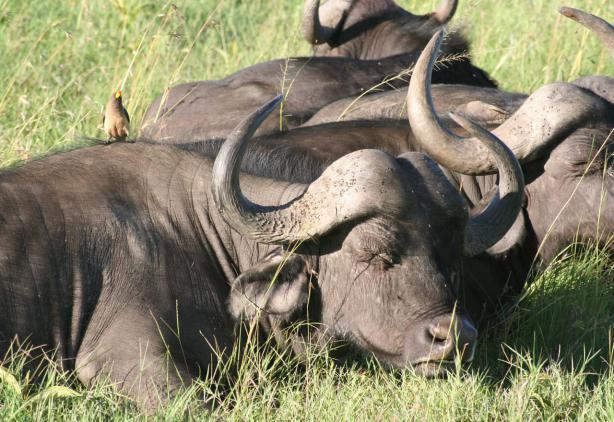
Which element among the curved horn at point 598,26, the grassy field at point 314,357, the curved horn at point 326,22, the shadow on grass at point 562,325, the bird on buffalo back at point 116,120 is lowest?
the shadow on grass at point 562,325

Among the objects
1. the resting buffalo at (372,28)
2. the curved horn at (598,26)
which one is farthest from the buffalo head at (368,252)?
the resting buffalo at (372,28)

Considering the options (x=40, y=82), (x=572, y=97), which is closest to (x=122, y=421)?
(x=572, y=97)

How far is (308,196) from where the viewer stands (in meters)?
5.18

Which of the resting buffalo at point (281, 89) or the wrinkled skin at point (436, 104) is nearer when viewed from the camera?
the wrinkled skin at point (436, 104)

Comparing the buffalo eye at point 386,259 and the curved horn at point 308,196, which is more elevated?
the curved horn at point 308,196

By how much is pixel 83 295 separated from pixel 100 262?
0.17 meters

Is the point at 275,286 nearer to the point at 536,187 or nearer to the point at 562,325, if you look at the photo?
the point at 562,325

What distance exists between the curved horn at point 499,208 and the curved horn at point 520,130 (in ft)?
1.77

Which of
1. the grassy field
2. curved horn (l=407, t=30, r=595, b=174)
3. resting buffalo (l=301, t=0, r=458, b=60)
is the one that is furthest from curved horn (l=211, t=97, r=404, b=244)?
resting buffalo (l=301, t=0, r=458, b=60)

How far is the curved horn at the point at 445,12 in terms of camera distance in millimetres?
10092

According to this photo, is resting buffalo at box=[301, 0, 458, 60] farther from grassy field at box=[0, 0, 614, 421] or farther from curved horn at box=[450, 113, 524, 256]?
curved horn at box=[450, 113, 524, 256]

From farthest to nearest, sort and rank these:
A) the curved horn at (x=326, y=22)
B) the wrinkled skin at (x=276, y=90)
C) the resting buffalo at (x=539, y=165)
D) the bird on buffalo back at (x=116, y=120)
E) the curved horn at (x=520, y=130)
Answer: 1. the curved horn at (x=326, y=22)
2. the wrinkled skin at (x=276, y=90)
3. the bird on buffalo back at (x=116, y=120)
4. the resting buffalo at (x=539, y=165)
5. the curved horn at (x=520, y=130)

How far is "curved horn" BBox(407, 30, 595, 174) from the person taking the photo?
594cm

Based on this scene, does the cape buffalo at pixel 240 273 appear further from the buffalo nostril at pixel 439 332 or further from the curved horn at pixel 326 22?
the curved horn at pixel 326 22
